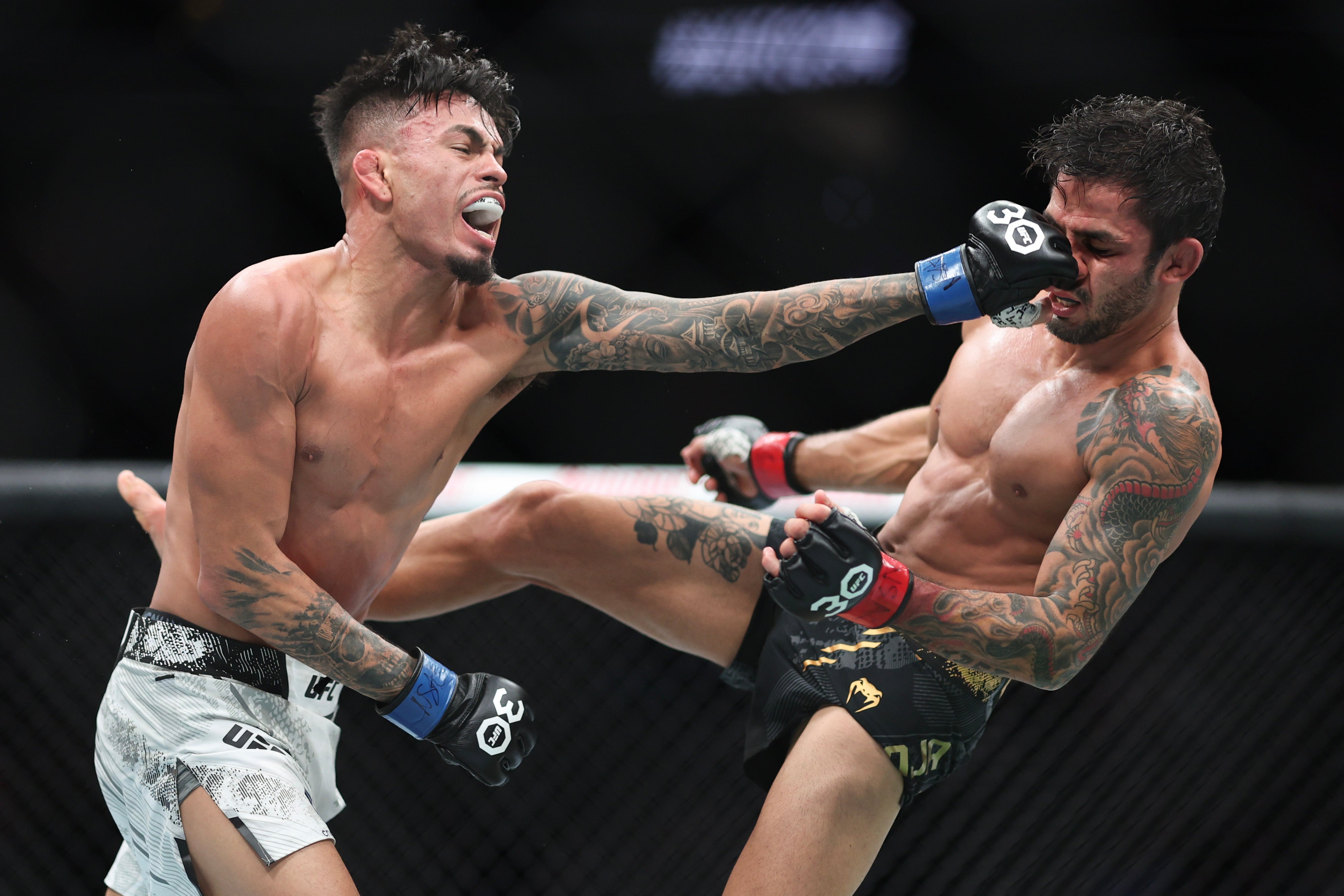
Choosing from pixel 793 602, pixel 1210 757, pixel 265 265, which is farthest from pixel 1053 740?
pixel 265 265

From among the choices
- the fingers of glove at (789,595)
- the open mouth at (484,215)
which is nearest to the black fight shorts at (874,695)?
the fingers of glove at (789,595)

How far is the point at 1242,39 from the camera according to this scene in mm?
3648

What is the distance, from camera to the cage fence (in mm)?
2666

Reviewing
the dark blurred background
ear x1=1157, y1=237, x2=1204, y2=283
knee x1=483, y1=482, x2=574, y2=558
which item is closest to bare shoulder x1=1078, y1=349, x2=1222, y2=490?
ear x1=1157, y1=237, x2=1204, y2=283

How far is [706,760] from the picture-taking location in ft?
9.74

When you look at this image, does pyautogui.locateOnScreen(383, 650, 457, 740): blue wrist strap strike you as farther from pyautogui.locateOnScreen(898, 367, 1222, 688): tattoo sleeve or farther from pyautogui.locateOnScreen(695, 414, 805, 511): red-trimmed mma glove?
pyautogui.locateOnScreen(695, 414, 805, 511): red-trimmed mma glove

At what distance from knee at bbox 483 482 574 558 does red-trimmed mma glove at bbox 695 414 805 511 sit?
0.54 meters

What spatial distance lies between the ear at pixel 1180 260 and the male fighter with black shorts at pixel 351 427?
0.23m

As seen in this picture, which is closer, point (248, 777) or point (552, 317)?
point (248, 777)

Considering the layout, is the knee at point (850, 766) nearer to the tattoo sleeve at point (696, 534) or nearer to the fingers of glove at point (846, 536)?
the tattoo sleeve at point (696, 534)

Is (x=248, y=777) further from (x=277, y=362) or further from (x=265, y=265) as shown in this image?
(x=265, y=265)

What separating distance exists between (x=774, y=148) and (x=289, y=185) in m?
1.67

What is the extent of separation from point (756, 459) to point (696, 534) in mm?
464

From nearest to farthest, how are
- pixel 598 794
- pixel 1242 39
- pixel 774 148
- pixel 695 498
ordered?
pixel 695 498
pixel 598 794
pixel 1242 39
pixel 774 148
